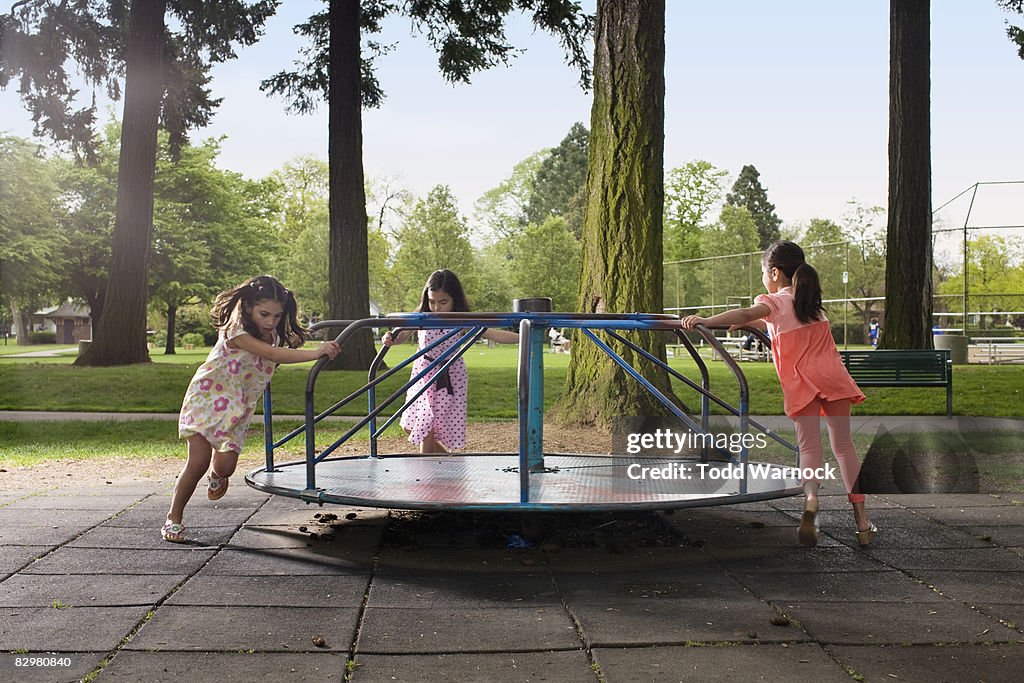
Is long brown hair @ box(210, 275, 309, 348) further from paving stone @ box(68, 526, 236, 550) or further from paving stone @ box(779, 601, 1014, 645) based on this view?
paving stone @ box(779, 601, 1014, 645)

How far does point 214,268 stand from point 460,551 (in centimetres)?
4023

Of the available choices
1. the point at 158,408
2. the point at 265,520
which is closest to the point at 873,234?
the point at 158,408

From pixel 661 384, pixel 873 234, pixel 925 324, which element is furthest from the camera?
pixel 873 234

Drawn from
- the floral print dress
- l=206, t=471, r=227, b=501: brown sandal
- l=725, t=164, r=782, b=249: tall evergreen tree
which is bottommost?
l=206, t=471, r=227, b=501: brown sandal

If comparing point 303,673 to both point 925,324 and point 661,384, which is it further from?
point 925,324

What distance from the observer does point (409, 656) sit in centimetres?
289

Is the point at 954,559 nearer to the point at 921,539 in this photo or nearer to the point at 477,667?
the point at 921,539

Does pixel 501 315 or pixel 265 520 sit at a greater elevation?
pixel 501 315

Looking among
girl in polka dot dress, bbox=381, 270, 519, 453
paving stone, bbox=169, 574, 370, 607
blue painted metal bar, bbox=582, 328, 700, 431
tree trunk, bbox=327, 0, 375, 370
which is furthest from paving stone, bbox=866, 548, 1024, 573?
tree trunk, bbox=327, 0, 375, 370

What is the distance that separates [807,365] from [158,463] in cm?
508

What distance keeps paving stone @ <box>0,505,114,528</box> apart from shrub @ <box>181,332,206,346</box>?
42.0 meters

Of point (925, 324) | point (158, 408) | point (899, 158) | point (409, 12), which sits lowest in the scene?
point (158, 408)

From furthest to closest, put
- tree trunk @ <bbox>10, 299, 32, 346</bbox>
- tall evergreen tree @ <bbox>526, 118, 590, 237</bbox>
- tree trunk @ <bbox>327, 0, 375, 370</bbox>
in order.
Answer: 1. tall evergreen tree @ <bbox>526, 118, 590, 237</bbox>
2. tree trunk @ <bbox>10, 299, 32, 346</bbox>
3. tree trunk @ <bbox>327, 0, 375, 370</bbox>

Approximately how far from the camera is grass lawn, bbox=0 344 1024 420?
11.9 metres
